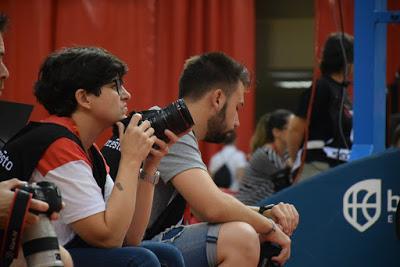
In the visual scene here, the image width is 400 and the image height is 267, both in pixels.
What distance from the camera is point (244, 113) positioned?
18.6 feet

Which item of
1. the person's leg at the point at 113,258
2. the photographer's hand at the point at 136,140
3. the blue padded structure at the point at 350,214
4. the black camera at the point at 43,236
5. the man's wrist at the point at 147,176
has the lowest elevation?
the blue padded structure at the point at 350,214

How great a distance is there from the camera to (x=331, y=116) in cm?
380

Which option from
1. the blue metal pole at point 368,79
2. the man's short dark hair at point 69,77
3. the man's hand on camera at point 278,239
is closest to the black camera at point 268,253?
the man's hand on camera at point 278,239

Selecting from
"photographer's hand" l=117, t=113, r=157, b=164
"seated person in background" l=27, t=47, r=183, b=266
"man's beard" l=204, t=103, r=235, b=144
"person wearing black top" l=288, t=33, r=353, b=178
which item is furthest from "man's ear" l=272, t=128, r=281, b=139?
"photographer's hand" l=117, t=113, r=157, b=164

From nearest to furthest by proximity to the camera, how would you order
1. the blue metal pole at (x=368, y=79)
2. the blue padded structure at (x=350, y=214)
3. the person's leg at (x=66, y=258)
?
the person's leg at (x=66, y=258) < the blue padded structure at (x=350, y=214) < the blue metal pole at (x=368, y=79)

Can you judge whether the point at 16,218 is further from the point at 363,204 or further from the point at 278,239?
the point at 363,204

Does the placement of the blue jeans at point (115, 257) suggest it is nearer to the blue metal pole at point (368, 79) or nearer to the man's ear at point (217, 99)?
the man's ear at point (217, 99)

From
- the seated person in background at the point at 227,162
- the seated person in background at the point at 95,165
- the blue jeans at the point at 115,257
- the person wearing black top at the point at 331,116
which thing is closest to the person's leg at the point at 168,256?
the seated person in background at the point at 95,165

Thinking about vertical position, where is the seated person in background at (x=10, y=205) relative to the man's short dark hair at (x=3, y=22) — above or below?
below

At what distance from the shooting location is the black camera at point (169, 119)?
2.13 metres

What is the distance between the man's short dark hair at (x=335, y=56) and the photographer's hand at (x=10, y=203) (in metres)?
2.36

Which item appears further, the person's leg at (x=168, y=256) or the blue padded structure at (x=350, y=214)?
the blue padded structure at (x=350, y=214)

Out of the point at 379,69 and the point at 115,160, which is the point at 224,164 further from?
the point at 115,160

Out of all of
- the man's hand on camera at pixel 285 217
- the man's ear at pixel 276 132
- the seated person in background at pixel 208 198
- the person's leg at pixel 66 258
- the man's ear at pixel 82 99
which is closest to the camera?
the person's leg at pixel 66 258
